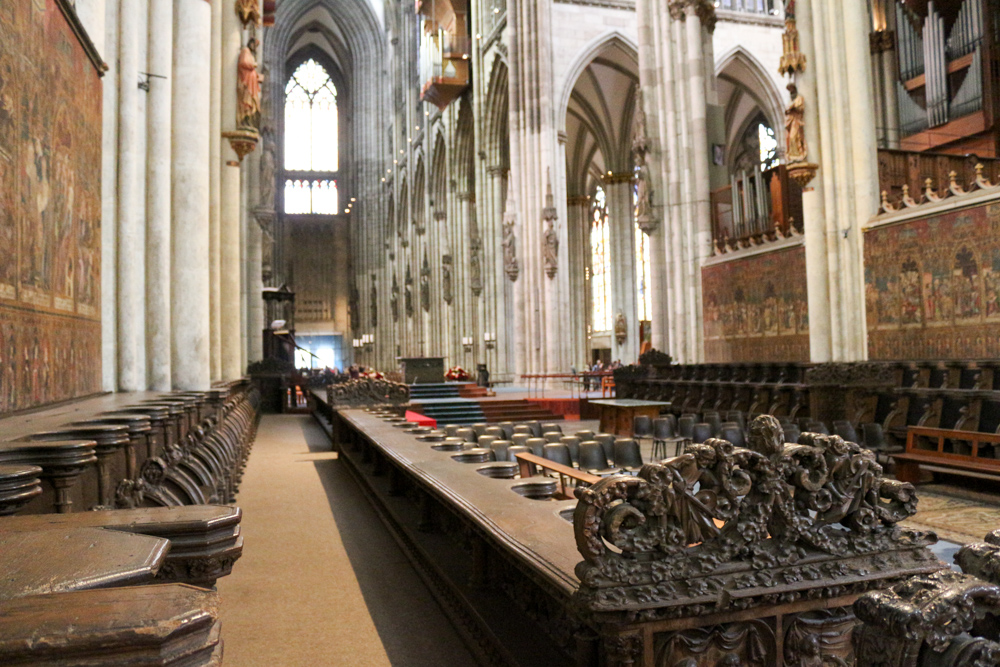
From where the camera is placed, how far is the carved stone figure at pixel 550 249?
67.2ft

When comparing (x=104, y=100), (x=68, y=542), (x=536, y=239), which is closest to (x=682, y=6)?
(x=536, y=239)

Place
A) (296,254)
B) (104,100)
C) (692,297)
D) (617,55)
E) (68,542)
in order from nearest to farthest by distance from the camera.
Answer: (68,542) < (104,100) < (692,297) < (617,55) < (296,254)

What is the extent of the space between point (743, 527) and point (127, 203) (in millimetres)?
7264

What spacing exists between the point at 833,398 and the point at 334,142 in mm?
41304

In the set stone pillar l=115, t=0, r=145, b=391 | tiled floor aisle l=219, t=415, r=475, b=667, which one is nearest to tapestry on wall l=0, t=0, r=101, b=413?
stone pillar l=115, t=0, r=145, b=391

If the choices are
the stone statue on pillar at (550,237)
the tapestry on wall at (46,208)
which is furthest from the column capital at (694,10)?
the tapestry on wall at (46,208)

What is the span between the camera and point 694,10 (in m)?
15.9

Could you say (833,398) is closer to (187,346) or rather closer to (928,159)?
(928,159)

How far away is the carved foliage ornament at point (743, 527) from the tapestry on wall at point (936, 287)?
331 inches

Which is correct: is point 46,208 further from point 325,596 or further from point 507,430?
point 507,430

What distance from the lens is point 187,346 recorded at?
8695mm

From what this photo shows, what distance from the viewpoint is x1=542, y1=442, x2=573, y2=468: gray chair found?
5.66 m

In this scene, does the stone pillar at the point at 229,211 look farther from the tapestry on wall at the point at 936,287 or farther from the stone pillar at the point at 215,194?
the tapestry on wall at the point at 936,287

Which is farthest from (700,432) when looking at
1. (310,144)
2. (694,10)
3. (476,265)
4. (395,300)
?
(310,144)
